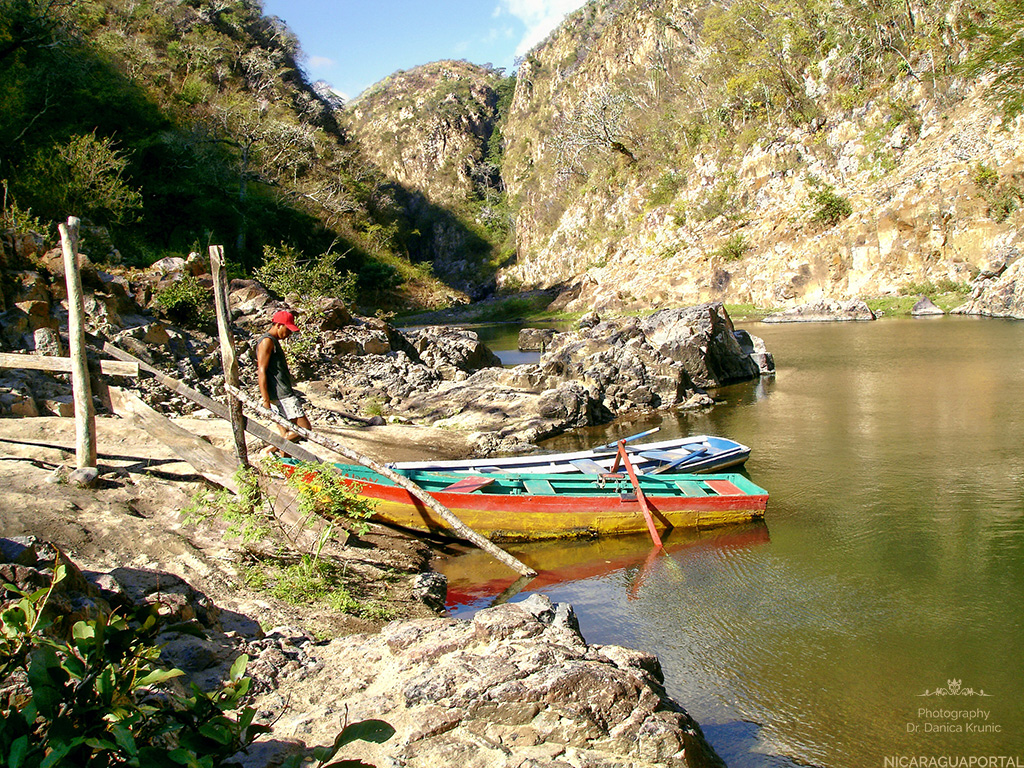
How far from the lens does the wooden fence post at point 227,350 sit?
24.2 feet

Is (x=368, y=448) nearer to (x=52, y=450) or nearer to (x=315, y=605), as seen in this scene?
(x=52, y=450)

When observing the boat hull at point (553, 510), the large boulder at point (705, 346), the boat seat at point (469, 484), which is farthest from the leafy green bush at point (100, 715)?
the large boulder at point (705, 346)

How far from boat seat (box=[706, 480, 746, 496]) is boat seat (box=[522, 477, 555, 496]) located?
2.19m

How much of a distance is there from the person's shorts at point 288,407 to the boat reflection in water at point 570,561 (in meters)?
2.78

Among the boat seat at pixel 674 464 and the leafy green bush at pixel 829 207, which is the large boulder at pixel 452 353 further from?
the leafy green bush at pixel 829 207

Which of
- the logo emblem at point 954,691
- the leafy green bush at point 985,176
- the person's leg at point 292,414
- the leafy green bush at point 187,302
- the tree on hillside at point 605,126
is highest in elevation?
the tree on hillside at point 605,126

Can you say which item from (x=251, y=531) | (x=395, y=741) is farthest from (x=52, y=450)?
(x=395, y=741)

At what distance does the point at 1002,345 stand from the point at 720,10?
42425mm

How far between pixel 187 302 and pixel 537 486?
1190 cm

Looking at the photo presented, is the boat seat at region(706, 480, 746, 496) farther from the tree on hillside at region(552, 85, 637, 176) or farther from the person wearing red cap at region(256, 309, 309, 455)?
the tree on hillside at region(552, 85, 637, 176)

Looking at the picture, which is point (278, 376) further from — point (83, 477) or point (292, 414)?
point (83, 477)

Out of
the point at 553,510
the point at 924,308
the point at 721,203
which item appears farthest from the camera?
the point at 721,203

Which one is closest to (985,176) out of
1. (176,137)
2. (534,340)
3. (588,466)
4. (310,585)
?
(534,340)

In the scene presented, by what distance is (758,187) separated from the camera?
4338 centimetres
